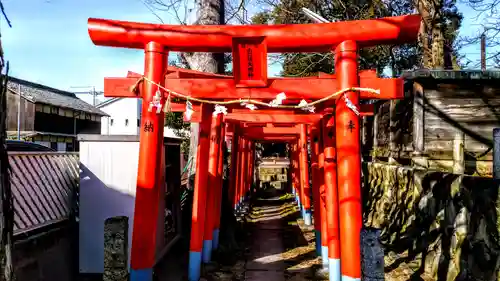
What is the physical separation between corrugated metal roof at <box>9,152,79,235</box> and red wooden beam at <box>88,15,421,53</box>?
1.82m

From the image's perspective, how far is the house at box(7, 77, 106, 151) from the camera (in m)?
19.1

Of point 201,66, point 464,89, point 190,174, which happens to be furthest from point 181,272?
point 464,89

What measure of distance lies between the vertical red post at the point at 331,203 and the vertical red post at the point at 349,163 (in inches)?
64.1

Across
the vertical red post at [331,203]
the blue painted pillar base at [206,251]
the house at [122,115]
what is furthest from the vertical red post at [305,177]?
the house at [122,115]

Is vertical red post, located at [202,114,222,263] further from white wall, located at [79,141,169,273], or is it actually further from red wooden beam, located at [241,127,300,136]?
red wooden beam, located at [241,127,300,136]

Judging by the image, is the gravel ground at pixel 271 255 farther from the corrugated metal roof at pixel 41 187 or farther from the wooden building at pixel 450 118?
the wooden building at pixel 450 118

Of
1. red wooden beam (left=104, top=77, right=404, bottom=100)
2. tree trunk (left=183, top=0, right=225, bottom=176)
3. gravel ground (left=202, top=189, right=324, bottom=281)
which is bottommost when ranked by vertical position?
gravel ground (left=202, top=189, right=324, bottom=281)

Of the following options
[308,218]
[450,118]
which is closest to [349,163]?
[450,118]

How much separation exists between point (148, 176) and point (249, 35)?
6.31 feet

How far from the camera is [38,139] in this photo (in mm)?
20094

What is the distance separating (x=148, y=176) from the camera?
14.9 ft

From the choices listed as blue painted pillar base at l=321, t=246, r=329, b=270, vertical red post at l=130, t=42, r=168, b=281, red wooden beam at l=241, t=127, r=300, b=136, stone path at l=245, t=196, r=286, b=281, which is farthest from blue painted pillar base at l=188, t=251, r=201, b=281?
red wooden beam at l=241, t=127, r=300, b=136

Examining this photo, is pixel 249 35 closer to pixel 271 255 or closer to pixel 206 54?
pixel 271 255

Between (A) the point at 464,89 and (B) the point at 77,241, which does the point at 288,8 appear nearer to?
(A) the point at 464,89
